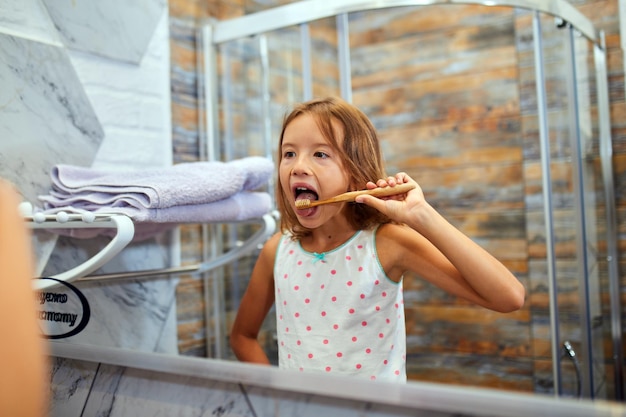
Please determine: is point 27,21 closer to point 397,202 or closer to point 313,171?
point 313,171

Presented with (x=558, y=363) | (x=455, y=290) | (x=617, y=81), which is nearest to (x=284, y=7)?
(x=617, y=81)

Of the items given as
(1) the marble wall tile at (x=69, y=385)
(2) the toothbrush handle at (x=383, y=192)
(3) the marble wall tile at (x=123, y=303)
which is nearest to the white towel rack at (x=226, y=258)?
(3) the marble wall tile at (x=123, y=303)

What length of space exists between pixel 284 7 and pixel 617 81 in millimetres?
805

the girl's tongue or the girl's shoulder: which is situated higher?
the girl's tongue

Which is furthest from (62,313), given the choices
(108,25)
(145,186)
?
(108,25)

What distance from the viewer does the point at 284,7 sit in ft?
4.95

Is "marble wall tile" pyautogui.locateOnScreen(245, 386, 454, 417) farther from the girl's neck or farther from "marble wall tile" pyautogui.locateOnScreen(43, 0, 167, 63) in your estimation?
"marble wall tile" pyautogui.locateOnScreen(43, 0, 167, 63)

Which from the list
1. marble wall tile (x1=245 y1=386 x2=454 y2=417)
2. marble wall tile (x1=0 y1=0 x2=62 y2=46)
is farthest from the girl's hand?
marble wall tile (x1=0 y1=0 x2=62 y2=46)

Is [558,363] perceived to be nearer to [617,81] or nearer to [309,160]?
[617,81]

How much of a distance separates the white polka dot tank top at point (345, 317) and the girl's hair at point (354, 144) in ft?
0.10

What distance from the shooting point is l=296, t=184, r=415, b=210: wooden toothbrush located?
865 mm

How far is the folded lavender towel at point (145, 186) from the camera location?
3.48 ft

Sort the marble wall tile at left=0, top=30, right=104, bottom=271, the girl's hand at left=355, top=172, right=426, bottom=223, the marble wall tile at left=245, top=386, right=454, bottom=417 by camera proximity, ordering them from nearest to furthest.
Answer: the marble wall tile at left=245, top=386, right=454, bottom=417
the girl's hand at left=355, top=172, right=426, bottom=223
the marble wall tile at left=0, top=30, right=104, bottom=271

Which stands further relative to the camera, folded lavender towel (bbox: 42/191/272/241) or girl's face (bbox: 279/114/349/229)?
folded lavender towel (bbox: 42/191/272/241)
